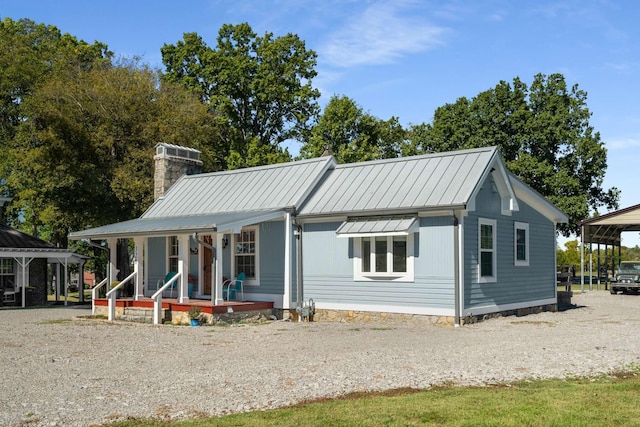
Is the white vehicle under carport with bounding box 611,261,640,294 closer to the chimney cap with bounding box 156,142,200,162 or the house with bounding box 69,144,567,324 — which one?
the house with bounding box 69,144,567,324

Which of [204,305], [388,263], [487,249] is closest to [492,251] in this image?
[487,249]

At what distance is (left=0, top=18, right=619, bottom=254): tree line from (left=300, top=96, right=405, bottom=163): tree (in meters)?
0.07

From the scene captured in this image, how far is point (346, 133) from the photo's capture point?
42.9 metres

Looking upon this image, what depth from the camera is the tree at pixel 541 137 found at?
1569 inches

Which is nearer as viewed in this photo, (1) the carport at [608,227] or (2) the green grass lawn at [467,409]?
(2) the green grass lawn at [467,409]

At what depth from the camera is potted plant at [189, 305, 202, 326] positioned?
17016 millimetres

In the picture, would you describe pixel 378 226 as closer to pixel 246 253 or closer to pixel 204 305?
pixel 246 253

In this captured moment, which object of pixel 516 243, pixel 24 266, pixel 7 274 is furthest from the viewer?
pixel 7 274

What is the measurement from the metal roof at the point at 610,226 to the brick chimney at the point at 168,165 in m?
17.5

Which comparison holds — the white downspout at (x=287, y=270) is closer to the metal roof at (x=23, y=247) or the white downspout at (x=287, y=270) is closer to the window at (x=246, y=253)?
the window at (x=246, y=253)

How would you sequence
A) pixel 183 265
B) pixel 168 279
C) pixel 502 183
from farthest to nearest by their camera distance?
pixel 168 279 → pixel 183 265 → pixel 502 183

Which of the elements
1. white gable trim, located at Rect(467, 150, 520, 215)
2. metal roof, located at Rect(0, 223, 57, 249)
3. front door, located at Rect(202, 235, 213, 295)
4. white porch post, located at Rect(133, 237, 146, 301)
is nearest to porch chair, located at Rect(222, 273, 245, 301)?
front door, located at Rect(202, 235, 213, 295)

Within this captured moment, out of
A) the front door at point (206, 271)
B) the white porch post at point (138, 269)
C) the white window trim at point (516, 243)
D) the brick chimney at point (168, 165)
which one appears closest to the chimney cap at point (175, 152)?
the brick chimney at point (168, 165)

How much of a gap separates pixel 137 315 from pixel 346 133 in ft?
85.6
